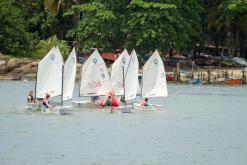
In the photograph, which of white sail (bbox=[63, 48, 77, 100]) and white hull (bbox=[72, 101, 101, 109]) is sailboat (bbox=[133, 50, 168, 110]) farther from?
white sail (bbox=[63, 48, 77, 100])

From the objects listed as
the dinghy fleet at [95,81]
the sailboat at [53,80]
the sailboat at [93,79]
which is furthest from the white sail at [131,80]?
the sailboat at [53,80]

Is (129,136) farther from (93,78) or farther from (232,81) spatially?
(232,81)

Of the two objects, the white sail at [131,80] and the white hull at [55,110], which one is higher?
the white sail at [131,80]

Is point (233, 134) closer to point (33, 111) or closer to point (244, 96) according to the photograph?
point (33, 111)

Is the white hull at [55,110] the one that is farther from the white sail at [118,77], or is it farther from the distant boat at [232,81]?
the distant boat at [232,81]

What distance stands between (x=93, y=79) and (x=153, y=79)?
222 inches

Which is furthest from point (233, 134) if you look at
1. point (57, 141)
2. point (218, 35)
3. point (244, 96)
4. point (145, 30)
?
point (218, 35)

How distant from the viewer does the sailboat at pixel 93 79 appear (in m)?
73.9

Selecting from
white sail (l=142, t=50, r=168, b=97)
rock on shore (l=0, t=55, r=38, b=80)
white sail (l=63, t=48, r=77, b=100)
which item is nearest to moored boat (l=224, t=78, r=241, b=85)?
rock on shore (l=0, t=55, r=38, b=80)

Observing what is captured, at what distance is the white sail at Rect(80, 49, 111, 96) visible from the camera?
7394cm

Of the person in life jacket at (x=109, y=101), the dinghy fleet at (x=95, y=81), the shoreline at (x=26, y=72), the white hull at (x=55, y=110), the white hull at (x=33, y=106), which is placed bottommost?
the white hull at (x=55, y=110)

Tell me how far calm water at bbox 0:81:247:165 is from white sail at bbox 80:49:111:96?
5.75ft

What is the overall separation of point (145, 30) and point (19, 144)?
5442cm

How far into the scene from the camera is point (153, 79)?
7694 centimetres
